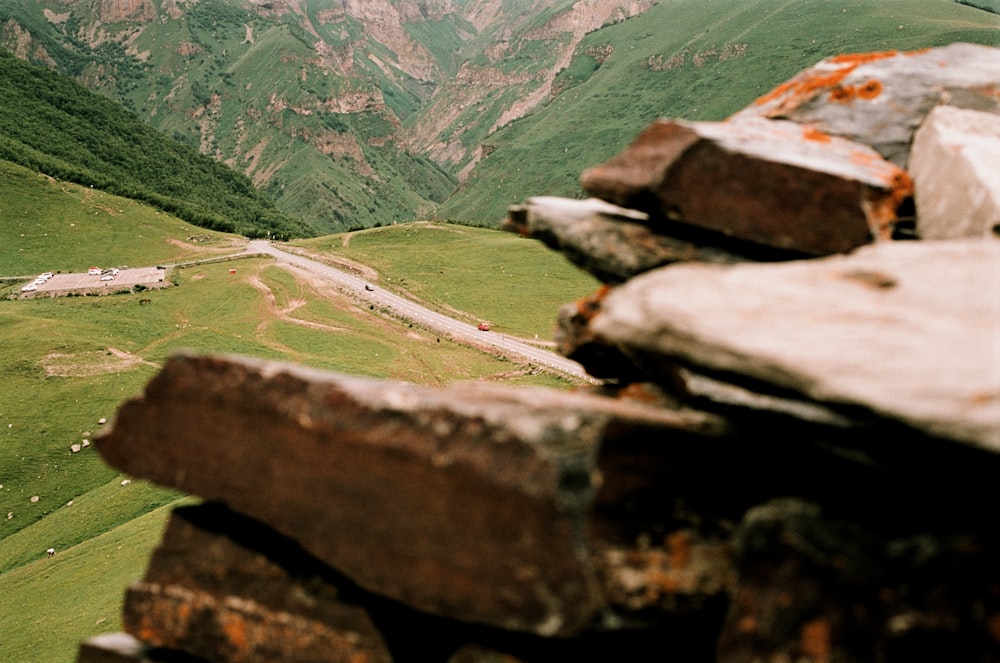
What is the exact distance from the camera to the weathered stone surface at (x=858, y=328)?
4.88 metres

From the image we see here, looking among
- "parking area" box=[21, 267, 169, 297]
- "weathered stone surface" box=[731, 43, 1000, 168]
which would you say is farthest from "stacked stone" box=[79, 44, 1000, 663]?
"parking area" box=[21, 267, 169, 297]

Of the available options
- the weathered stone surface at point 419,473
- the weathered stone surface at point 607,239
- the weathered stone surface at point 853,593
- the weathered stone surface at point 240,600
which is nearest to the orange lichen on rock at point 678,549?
the weathered stone surface at point 853,593

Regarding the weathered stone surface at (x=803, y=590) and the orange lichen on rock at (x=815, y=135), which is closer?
the weathered stone surface at (x=803, y=590)

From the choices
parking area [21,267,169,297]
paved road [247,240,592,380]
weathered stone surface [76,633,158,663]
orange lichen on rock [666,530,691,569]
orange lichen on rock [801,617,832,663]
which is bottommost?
paved road [247,240,592,380]

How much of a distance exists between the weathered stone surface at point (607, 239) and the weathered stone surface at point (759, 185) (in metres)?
0.36

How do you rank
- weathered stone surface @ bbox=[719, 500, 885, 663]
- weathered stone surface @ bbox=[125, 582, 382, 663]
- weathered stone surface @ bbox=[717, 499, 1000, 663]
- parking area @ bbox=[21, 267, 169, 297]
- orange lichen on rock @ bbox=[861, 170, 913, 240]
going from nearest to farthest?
weathered stone surface @ bbox=[717, 499, 1000, 663] < weathered stone surface @ bbox=[719, 500, 885, 663] < orange lichen on rock @ bbox=[861, 170, 913, 240] < weathered stone surface @ bbox=[125, 582, 382, 663] < parking area @ bbox=[21, 267, 169, 297]

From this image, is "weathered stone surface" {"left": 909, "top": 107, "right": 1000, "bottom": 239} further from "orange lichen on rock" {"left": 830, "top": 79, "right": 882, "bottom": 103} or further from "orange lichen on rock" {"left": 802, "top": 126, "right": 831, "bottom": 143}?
"orange lichen on rock" {"left": 802, "top": 126, "right": 831, "bottom": 143}

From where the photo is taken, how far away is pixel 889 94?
9242mm

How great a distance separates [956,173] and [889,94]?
108 inches

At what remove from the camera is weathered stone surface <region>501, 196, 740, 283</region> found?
813cm

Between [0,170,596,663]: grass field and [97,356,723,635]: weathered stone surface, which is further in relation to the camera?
[0,170,596,663]: grass field

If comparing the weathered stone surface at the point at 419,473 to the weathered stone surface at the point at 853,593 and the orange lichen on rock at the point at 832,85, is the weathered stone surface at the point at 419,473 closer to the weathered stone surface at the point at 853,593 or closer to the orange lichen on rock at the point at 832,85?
the weathered stone surface at the point at 853,593

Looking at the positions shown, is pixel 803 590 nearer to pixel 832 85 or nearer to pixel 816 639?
pixel 816 639

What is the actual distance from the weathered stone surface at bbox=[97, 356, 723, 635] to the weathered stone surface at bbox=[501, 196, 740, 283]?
2392 millimetres
